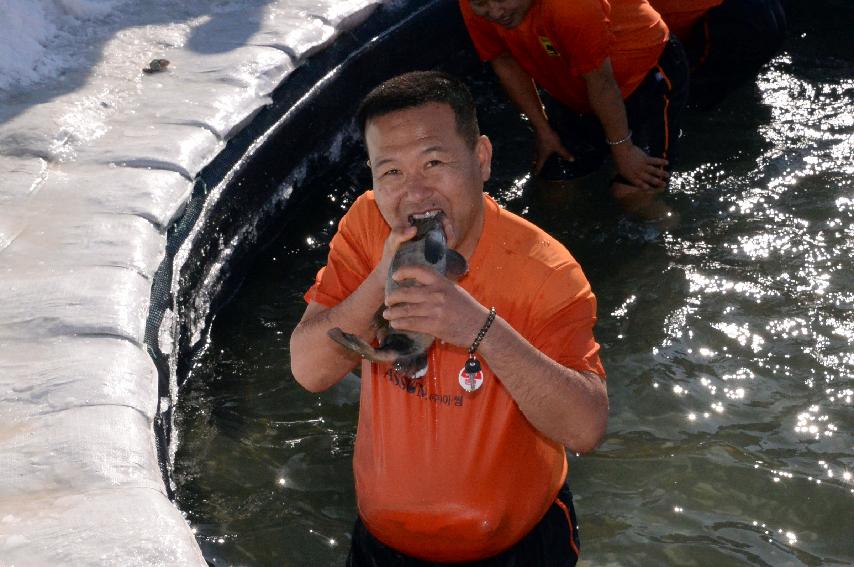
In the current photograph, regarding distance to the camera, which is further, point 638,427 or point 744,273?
point 744,273

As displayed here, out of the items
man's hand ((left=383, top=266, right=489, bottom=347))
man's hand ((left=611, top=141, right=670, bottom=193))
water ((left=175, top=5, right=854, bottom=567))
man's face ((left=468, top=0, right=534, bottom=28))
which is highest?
man's hand ((left=383, top=266, right=489, bottom=347))

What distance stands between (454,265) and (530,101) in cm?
290

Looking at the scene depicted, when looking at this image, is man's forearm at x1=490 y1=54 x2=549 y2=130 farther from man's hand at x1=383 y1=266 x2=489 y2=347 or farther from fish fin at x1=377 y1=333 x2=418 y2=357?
man's hand at x1=383 y1=266 x2=489 y2=347

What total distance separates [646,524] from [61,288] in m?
1.93

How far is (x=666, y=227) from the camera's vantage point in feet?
15.6

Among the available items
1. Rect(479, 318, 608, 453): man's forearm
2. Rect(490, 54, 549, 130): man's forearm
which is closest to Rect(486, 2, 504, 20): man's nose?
Rect(490, 54, 549, 130): man's forearm

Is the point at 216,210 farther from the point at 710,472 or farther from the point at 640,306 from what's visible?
the point at 710,472

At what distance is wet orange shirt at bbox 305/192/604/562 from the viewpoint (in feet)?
7.61

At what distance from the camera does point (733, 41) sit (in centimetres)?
552

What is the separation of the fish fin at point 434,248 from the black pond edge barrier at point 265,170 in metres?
1.35

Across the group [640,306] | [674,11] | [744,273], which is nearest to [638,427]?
[640,306]

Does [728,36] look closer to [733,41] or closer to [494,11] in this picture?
[733,41]

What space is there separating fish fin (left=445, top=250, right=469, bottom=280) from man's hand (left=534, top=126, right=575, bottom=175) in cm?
285

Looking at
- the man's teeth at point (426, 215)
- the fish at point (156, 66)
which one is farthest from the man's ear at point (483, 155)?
the fish at point (156, 66)
